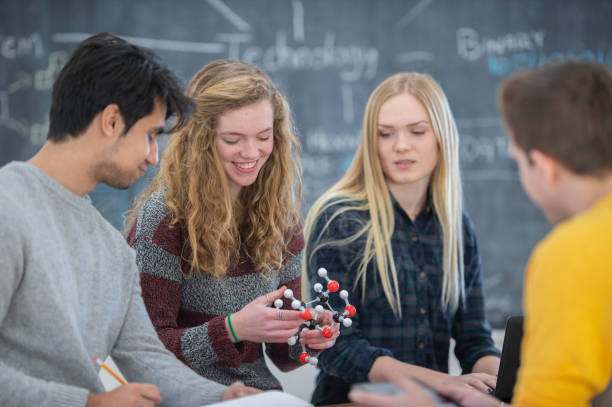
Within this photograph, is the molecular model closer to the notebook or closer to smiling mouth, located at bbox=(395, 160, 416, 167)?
the notebook

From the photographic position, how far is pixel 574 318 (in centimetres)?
81

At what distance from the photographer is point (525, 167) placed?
98 centimetres

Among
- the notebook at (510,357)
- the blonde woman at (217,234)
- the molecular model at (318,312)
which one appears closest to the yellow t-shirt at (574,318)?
the notebook at (510,357)

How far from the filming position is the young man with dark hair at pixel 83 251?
3.56 ft

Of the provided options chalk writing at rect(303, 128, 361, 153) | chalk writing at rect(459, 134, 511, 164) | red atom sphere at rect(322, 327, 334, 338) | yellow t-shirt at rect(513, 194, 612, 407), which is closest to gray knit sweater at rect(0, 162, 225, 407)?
red atom sphere at rect(322, 327, 334, 338)

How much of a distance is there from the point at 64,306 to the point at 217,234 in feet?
2.01

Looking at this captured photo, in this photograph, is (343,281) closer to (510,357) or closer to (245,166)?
(245,166)

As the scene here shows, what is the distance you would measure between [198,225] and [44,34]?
2010 millimetres

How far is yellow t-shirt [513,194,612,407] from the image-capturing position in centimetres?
81

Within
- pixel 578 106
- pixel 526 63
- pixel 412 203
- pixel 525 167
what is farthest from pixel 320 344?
pixel 526 63

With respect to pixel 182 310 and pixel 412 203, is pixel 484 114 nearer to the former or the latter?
pixel 412 203

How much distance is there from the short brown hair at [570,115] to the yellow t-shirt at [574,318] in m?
0.10

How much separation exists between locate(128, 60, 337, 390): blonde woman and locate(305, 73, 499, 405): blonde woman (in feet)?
0.57

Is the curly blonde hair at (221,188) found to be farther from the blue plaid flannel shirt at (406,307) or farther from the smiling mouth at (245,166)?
the blue plaid flannel shirt at (406,307)
